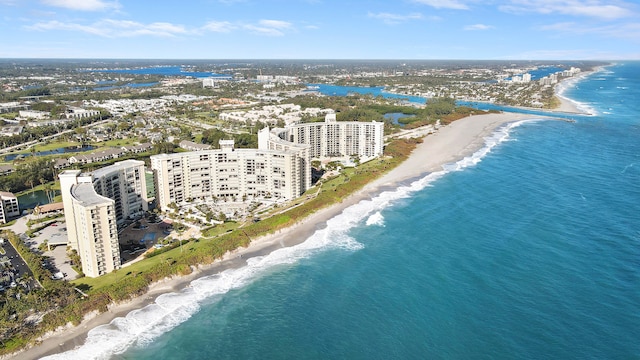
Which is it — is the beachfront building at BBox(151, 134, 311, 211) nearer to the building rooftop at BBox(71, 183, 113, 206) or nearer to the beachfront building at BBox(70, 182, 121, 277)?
the building rooftop at BBox(71, 183, 113, 206)

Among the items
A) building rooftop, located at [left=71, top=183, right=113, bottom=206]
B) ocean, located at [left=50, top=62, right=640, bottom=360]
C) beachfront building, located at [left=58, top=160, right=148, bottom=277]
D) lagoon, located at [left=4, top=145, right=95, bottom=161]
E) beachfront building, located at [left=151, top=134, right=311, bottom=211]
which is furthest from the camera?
lagoon, located at [left=4, top=145, right=95, bottom=161]

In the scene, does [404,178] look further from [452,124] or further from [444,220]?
[452,124]

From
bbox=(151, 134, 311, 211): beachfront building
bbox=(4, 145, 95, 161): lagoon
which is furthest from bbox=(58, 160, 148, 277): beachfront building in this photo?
bbox=(4, 145, 95, 161): lagoon

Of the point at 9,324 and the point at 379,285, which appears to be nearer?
the point at 9,324

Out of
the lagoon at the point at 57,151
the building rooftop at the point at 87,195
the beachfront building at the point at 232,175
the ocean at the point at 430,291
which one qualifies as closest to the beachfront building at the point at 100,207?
the building rooftop at the point at 87,195

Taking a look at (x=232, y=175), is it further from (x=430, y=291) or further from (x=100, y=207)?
(x=430, y=291)

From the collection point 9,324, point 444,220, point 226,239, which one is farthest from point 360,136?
point 9,324
